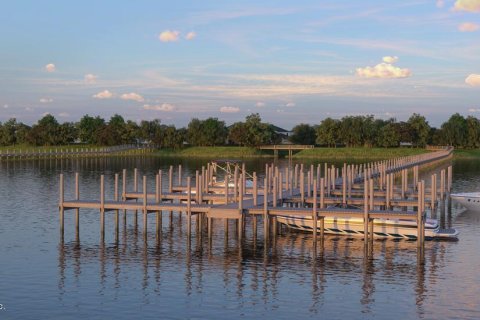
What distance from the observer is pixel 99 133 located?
606ft

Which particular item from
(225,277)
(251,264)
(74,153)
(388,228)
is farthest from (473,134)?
(225,277)

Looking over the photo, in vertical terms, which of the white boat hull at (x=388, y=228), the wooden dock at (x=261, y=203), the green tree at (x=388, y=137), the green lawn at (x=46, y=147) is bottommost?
the white boat hull at (x=388, y=228)

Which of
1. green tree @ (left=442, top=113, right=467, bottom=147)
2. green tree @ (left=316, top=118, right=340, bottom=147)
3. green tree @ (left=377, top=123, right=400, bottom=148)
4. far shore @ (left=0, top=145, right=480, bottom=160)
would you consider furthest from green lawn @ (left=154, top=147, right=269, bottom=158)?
green tree @ (left=442, top=113, right=467, bottom=147)

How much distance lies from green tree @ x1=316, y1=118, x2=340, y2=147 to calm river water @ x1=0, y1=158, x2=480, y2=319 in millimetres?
130766

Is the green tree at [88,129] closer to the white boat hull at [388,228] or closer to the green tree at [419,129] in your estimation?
the green tree at [419,129]

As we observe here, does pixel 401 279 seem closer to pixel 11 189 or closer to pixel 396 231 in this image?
pixel 396 231


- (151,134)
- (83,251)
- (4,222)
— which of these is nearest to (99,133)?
(151,134)

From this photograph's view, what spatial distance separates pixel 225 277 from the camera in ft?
102

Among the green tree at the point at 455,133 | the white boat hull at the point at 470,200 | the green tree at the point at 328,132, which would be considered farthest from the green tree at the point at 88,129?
the white boat hull at the point at 470,200

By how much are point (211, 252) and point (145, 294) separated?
8553 mm

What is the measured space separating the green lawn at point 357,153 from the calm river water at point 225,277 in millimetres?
111824

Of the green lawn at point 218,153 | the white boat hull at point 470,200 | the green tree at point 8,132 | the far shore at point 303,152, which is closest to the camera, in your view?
the white boat hull at point 470,200

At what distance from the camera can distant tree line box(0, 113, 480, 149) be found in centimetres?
17188

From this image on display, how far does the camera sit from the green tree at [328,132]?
17450cm
